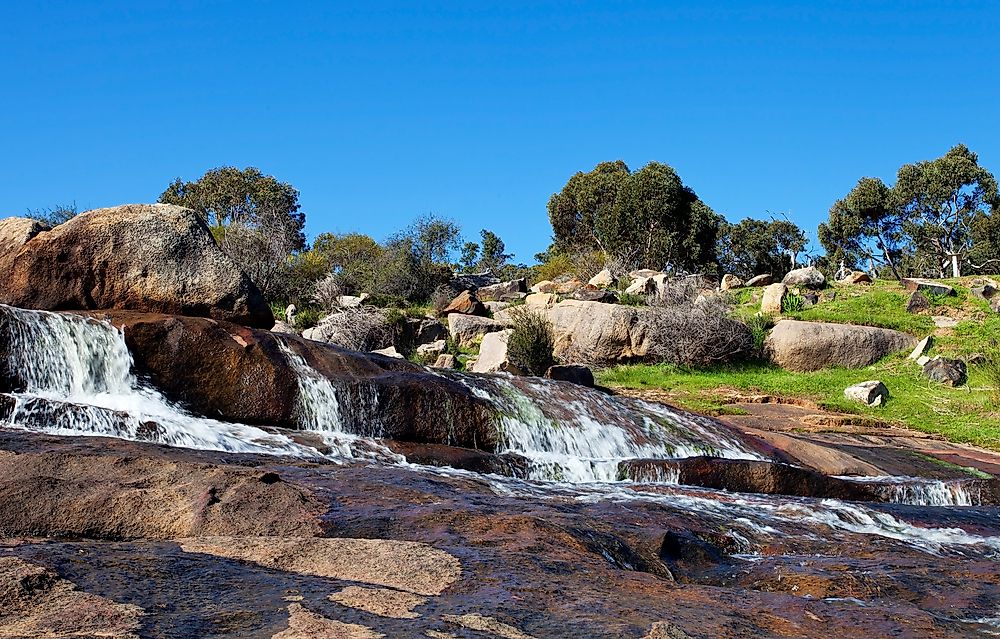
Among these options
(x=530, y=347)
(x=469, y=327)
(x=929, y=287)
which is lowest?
(x=530, y=347)

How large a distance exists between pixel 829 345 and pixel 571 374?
7379 millimetres

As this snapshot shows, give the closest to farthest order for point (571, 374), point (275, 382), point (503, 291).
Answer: point (275, 382), point (571, 374), point (503, 291)

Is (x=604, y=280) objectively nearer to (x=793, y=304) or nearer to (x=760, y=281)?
(x=760, y=281)

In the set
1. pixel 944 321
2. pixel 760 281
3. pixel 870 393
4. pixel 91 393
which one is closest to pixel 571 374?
pixel 870 393

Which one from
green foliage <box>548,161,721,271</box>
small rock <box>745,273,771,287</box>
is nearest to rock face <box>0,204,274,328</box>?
small rock <box>745,273,771,287</box>

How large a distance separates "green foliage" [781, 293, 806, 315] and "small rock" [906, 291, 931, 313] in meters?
2.66

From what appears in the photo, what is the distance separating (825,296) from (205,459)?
23000mm

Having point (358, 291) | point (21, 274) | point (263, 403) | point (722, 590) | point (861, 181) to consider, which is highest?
point (861, 181)

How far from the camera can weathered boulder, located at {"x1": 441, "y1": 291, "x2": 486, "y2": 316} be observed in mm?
26672

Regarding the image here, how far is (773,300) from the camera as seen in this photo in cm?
2558

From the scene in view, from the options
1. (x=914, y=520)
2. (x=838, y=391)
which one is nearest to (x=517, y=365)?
(x=838, y=391)

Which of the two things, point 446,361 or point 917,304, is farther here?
point 917,304

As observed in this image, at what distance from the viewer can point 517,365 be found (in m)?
20.0

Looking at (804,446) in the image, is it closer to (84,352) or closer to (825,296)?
(84,352)
